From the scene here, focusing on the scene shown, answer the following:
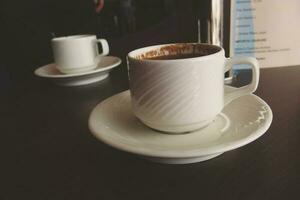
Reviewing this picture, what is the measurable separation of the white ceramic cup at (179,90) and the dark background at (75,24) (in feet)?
2.10

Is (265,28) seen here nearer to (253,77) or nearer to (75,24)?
(253,77)

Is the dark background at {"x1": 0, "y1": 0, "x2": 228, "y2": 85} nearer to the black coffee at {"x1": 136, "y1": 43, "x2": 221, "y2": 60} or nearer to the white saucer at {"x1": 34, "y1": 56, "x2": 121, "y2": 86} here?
the white saucer at {"x1": 34, "y1": 56, "x2": 121, "y2": 86}

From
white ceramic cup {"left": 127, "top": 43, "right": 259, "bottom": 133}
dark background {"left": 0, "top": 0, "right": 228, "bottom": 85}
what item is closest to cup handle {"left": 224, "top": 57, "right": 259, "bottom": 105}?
white ceramic cup {"left": 127, "top": 43, "right": 259, "bottom": 133}

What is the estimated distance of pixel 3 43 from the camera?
1.16 m

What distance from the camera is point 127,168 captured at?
0.41m

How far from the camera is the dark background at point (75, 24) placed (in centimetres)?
110

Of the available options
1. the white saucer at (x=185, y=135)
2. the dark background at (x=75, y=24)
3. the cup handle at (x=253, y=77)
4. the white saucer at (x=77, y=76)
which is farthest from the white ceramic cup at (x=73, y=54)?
the cup handle at (x=253, y=77)

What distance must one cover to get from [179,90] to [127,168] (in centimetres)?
12

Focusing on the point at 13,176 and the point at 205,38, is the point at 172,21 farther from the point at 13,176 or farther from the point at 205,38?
the point at 13,176

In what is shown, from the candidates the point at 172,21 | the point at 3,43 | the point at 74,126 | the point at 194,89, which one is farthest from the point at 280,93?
the point at 3,43

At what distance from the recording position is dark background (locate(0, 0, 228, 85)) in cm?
110

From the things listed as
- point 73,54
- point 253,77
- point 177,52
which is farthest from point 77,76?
point 253,77

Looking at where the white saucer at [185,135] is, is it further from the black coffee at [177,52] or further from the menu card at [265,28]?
the menu card at [265,28]

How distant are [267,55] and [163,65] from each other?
46cm
